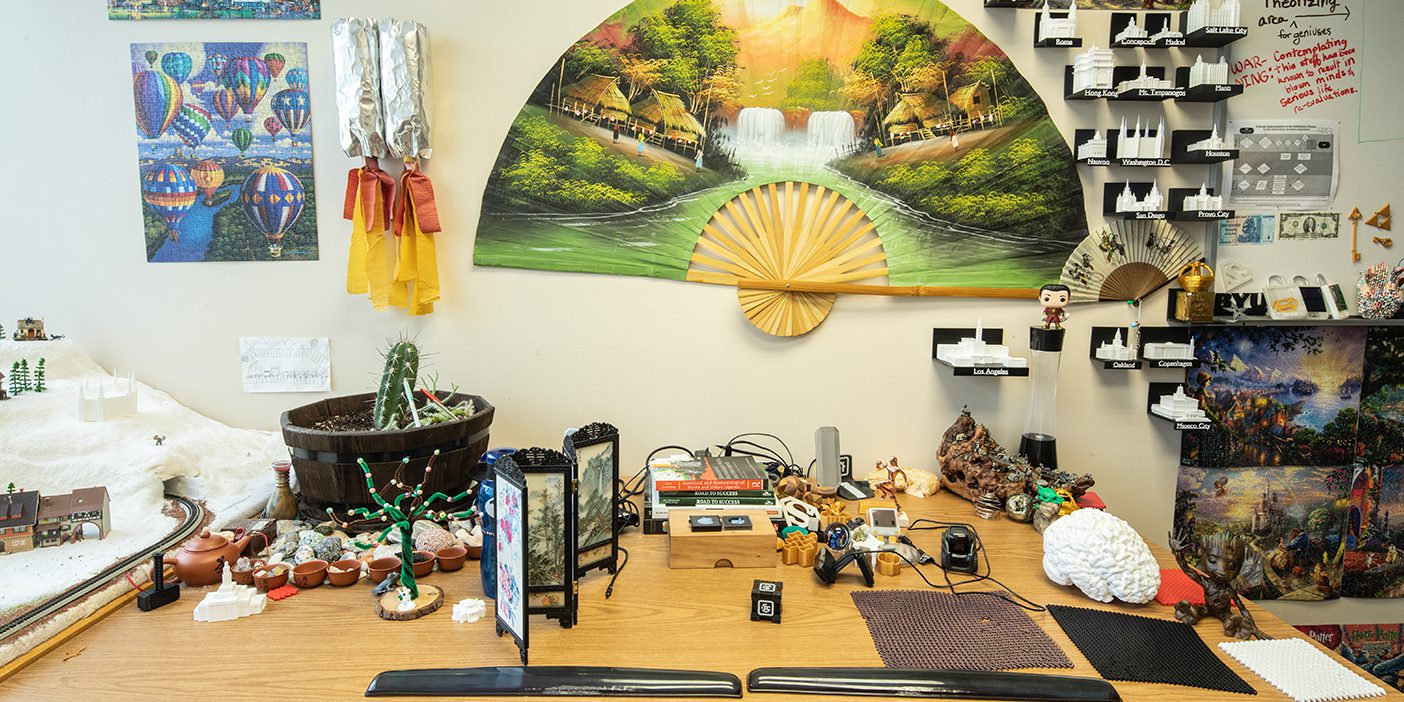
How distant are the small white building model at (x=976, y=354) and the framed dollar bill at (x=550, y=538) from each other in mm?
1140

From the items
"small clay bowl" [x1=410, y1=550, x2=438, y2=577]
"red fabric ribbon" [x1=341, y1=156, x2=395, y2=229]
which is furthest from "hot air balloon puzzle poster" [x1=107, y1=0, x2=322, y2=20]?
"small clay bowl" [x1=410, y1=550, x2=438, y2=577]

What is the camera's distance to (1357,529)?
2086 mm

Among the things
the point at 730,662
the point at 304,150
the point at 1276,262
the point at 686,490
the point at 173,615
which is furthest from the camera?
the point at 1276,262

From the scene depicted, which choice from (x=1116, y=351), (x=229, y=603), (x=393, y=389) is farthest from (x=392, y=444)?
(x=1116, y=351)

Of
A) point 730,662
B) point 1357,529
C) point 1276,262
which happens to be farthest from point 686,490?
point 1357,529

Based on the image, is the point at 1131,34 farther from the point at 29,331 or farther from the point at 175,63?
the point at 29,331

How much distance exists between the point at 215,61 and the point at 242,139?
0.67 feet

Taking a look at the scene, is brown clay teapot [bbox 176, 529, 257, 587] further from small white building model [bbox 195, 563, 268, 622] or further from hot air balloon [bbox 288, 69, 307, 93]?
hot air balloon [bbox 288, 69, 307, 93]

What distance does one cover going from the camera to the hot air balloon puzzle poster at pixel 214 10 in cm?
181

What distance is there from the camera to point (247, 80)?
6.06 feet

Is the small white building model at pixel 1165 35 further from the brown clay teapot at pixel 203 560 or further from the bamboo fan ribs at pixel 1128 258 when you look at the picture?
the brown clay teapot at pixel 203 560

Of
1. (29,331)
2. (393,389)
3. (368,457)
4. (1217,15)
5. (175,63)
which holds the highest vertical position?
(1217,15)

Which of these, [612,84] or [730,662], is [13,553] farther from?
[612,84]

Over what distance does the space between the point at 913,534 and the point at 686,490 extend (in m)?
0.53
